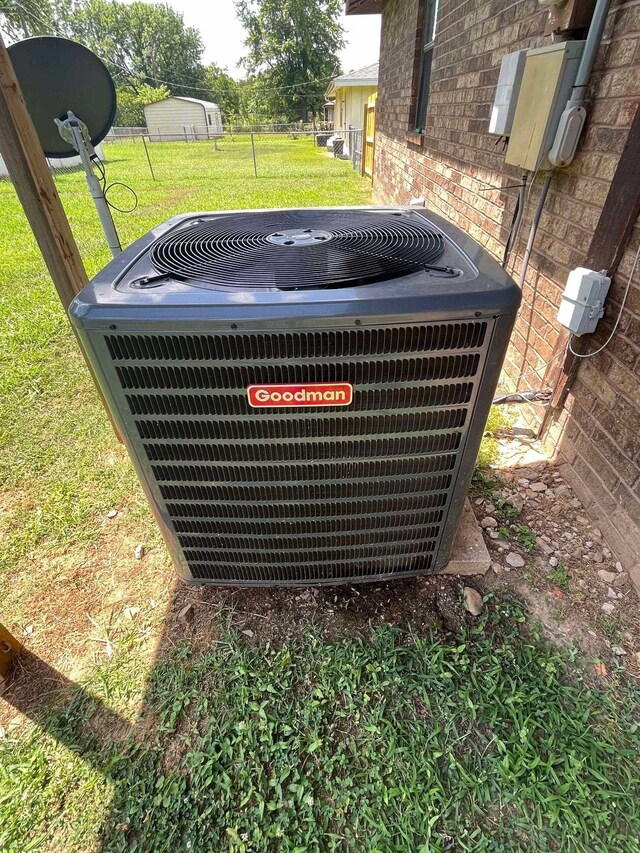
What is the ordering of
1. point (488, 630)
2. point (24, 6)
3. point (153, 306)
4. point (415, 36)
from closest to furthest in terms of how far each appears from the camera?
1. point (153, 306)
2. point (488, 630)
3. point (415, 36)
4. point (24, 6)

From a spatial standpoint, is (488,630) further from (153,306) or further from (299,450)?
(153,306)

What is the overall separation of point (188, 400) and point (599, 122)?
76.1 inches

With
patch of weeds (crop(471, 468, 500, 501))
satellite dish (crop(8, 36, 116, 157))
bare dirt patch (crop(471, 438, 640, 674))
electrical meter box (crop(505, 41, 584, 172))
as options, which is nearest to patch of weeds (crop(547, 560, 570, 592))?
bare dirt patch (crop(471, 438, 640, 674))

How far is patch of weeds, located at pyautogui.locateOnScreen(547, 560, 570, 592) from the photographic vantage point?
1.72 metres

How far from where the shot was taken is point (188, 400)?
1.16 metres

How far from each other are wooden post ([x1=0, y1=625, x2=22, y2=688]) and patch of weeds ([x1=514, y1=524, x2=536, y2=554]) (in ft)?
6.45

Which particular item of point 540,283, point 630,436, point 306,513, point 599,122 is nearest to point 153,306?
point 306,513

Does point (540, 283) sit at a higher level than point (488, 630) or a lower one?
higher

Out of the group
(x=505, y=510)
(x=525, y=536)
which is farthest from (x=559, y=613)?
(x=505, y=510)

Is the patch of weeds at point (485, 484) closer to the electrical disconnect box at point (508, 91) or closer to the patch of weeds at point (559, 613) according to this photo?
the patch of weeds at point (559, 613)

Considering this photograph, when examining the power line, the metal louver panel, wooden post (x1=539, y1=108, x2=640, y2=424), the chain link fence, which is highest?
the power line

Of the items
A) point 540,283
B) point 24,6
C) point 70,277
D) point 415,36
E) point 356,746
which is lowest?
point 356,746

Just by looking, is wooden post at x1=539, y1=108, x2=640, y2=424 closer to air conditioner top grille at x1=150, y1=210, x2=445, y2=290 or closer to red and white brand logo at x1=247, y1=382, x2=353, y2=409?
air conditioner top grille at x1=150, y1=210, x2=445, y2=290

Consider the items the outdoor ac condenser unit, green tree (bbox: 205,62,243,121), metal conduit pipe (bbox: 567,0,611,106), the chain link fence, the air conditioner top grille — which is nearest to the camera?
the outdoor ac condenser unit
